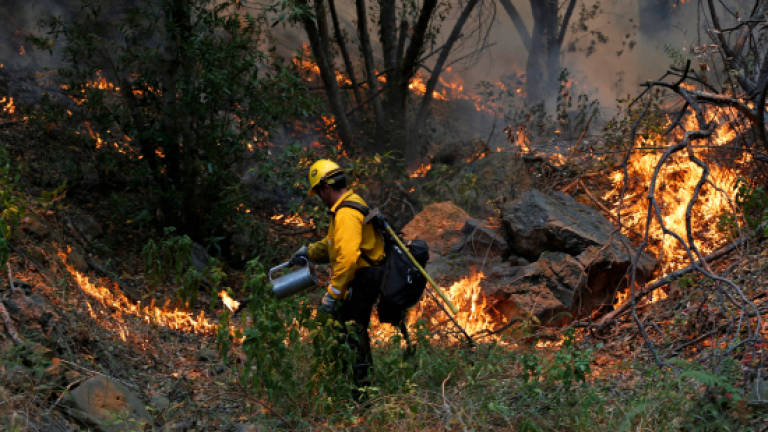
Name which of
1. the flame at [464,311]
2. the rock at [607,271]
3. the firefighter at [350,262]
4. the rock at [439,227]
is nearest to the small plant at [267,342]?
the firefighter at [350,262]

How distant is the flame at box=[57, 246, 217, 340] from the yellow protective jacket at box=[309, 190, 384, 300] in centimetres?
229

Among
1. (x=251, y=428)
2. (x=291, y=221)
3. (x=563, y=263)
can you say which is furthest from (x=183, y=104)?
(x=563, y=263)

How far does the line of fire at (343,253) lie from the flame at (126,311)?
0.04m

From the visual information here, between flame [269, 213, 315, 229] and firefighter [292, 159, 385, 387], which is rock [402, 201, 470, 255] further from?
firefighter [292, 159, 385, 387]

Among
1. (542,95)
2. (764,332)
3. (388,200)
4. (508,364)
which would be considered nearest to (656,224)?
(764,332)

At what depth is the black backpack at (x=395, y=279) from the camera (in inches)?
154

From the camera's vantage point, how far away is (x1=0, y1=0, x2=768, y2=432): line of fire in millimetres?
3613

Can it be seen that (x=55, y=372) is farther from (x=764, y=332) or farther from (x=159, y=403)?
(x=764, y=332)

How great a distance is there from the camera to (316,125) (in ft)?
40.3

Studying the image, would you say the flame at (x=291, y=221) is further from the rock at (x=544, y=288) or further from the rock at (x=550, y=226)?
the rock at (x=544, y=288)

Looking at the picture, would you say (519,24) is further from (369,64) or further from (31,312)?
(31,312)

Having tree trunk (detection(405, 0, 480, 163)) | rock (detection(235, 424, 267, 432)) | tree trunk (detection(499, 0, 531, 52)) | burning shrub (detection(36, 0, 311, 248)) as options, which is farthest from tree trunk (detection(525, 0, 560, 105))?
rock (detection(235, 424, 267, 432))

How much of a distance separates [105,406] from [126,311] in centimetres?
227

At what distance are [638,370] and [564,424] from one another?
1.33 meters
